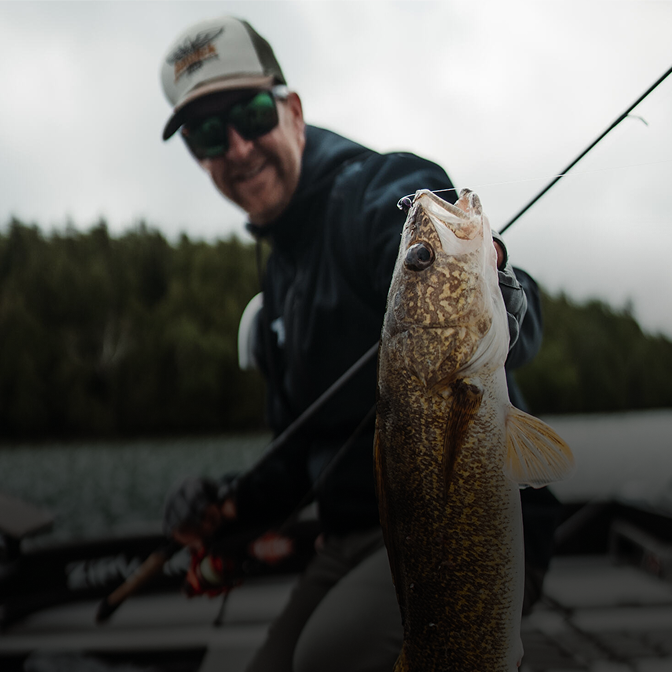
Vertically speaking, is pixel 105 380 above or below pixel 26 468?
above

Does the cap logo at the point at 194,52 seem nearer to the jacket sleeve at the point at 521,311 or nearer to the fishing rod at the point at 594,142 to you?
the fishing rod at the point at 594,142

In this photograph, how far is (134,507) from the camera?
3279 mm

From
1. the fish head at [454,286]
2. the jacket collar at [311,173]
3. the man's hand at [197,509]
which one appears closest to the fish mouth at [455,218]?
the fish head at [454,286]

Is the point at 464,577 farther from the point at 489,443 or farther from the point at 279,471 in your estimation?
the point at 279,471

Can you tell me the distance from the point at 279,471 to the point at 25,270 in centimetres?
186

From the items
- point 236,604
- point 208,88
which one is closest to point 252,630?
point 236,604

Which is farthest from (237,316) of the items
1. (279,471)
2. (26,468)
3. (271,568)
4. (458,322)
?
(26,468)

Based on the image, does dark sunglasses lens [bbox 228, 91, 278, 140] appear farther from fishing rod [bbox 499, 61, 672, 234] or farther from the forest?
fishing rod [bbox 499, 61, 672, 234]

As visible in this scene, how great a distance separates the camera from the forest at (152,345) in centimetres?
195

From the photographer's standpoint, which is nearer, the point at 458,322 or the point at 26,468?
the point at 458,322

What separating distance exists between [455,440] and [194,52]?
145cm

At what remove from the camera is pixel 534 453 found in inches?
21.1

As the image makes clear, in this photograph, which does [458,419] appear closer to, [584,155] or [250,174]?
[584,155]

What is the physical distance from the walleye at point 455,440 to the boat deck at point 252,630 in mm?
1154
